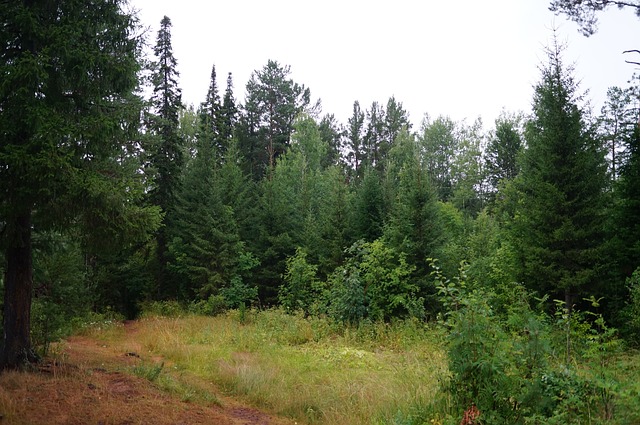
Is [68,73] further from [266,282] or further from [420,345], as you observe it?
[266,282]

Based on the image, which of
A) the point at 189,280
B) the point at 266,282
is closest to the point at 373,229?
the point at 266,282

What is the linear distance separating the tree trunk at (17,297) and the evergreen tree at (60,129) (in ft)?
0.06

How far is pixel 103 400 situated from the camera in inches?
271

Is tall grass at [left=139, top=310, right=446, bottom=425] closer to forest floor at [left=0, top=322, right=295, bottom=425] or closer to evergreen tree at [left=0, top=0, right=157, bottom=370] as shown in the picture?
forest floor at [left=0, top=322, right=295, bottom=425]

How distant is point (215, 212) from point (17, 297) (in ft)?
46.7

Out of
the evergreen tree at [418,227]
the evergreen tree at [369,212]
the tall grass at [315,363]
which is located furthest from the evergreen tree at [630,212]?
the evergreen tree at [369,212]

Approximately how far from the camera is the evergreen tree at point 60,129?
7.07 m

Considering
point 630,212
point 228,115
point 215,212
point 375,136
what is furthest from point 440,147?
point 630,212

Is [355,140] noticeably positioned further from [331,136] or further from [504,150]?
[504,150]

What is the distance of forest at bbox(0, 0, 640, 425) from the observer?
5.17 m

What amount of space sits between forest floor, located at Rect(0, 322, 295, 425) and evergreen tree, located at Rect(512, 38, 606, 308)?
9872 millimetres

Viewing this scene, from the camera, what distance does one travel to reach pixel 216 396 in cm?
831

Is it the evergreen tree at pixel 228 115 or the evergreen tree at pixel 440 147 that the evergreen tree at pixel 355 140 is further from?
the evergreen tree at pixel 228 115

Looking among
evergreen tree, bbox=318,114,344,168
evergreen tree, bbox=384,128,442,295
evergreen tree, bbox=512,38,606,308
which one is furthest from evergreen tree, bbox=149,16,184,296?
evergreen tree, bbox=318,114,344,168
